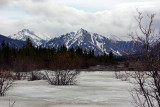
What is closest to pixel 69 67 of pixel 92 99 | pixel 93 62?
pixel 92 99

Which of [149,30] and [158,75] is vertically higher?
[149,30]

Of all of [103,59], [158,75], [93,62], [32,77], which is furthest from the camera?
[103,59]

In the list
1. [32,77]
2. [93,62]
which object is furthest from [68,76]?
[93,62]

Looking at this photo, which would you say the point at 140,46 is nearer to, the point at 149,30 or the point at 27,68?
the point at 149,30

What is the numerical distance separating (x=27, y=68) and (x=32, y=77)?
8.33 m

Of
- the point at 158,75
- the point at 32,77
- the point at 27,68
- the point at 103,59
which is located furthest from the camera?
the point at 103,59

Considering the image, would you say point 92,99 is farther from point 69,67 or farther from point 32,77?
point 32,77

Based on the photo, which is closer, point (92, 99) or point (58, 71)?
point (92, 99)

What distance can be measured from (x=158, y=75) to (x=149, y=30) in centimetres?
118

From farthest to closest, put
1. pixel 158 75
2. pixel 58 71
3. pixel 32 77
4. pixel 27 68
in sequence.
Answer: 1. pixel 27 68
2. pixel 32 77
3. pixel 58 71
4. pixel 158 75

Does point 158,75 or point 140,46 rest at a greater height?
point 140,46

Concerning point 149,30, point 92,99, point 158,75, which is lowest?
point 92,99

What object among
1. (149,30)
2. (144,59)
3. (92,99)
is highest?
(149,30)

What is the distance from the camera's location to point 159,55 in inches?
249
